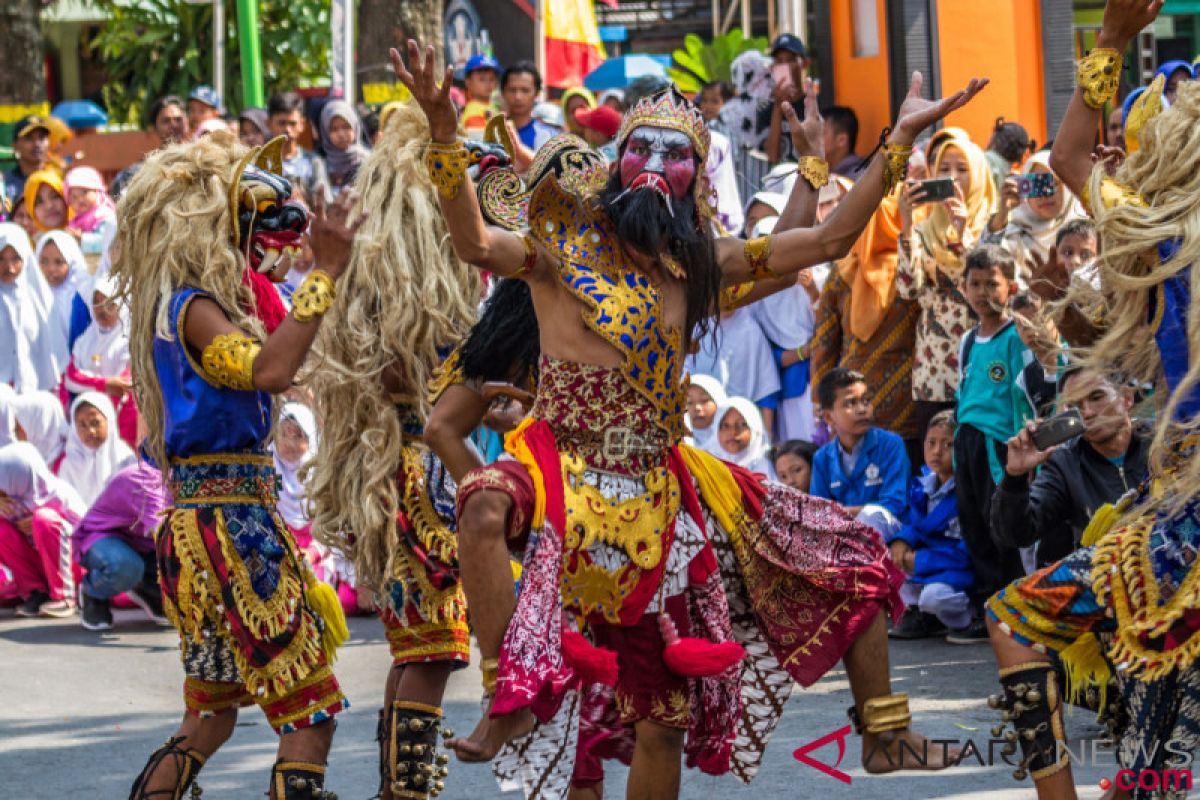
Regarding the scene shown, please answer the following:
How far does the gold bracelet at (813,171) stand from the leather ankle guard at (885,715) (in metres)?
1.52

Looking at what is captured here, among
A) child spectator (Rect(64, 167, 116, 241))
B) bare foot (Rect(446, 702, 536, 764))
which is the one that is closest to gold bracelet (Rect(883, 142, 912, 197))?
bare foot (Rect(446, 702, 536, 764))

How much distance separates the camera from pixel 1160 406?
4617 millimetres

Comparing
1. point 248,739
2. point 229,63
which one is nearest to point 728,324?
point 248,739

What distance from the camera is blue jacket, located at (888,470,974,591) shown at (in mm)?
8734

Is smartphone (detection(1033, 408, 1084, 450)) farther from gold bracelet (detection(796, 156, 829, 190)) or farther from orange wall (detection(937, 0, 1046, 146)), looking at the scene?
orange wall (detection(937, 0, 1046, 146))

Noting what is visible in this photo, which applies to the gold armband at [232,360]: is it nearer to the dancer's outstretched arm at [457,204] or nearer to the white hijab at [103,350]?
the dancer's outstretched arm at [457,204]

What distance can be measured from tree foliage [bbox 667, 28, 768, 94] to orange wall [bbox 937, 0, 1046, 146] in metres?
6.42

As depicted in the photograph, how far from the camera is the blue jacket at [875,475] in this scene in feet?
29.5

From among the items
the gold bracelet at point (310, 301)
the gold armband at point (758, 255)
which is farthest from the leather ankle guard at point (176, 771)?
the gold armband at point (758, 255)

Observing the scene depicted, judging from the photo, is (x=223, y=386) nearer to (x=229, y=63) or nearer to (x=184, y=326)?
(x=184, y=326)

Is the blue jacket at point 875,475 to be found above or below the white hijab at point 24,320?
below

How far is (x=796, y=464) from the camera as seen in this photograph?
9359 mm

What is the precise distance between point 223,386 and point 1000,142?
6.76 m

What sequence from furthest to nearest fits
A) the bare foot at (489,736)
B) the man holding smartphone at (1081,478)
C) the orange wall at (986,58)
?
the orange wall at (986,58) → the man holding smartphone at (1081,478) → the bare foot at (489,736)
